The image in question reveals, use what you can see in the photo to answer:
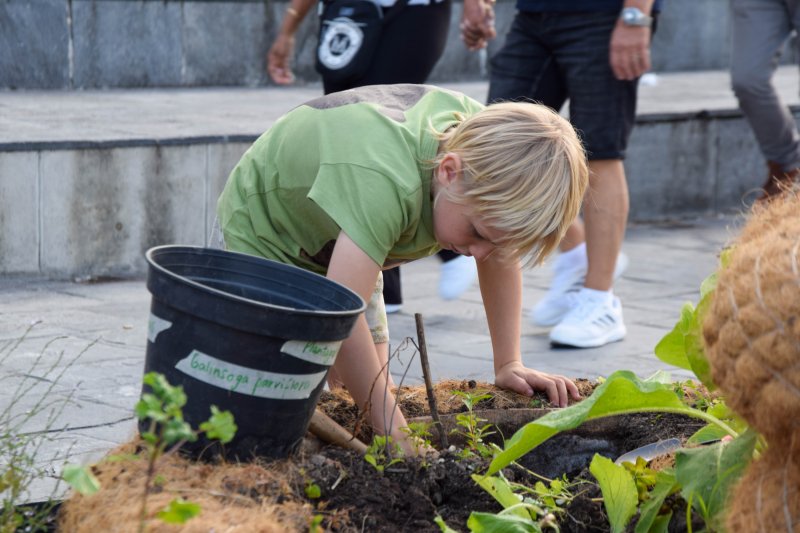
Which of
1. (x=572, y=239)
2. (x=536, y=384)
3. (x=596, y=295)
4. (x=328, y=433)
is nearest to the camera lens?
(x=328, y=433)

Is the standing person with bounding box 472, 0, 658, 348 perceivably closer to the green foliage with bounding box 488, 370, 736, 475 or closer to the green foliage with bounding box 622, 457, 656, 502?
the green foliage with bounding box 622, 457, 656, 502

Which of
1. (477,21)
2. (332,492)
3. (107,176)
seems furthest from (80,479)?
(107,176)

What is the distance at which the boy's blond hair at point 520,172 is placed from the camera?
2.26 metres

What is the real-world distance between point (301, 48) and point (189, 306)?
263 inches

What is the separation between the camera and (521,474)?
7.55ft

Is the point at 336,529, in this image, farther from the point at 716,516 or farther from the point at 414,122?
the point at 414,122

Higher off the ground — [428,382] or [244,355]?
[244,355]

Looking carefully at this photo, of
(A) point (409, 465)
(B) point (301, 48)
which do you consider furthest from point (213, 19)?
(A) point (409, 465)

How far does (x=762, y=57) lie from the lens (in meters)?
5.69

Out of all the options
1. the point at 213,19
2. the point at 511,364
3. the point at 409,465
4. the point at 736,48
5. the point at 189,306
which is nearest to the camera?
the point at 189,306

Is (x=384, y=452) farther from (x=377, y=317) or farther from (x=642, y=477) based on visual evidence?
(x=377, y=317)

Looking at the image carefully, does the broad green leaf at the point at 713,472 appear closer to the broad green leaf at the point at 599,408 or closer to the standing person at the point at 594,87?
the broad green leaf at the point at 599,408

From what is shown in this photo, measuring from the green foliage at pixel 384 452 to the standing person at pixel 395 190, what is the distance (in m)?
0.09

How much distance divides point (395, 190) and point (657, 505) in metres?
0.78
